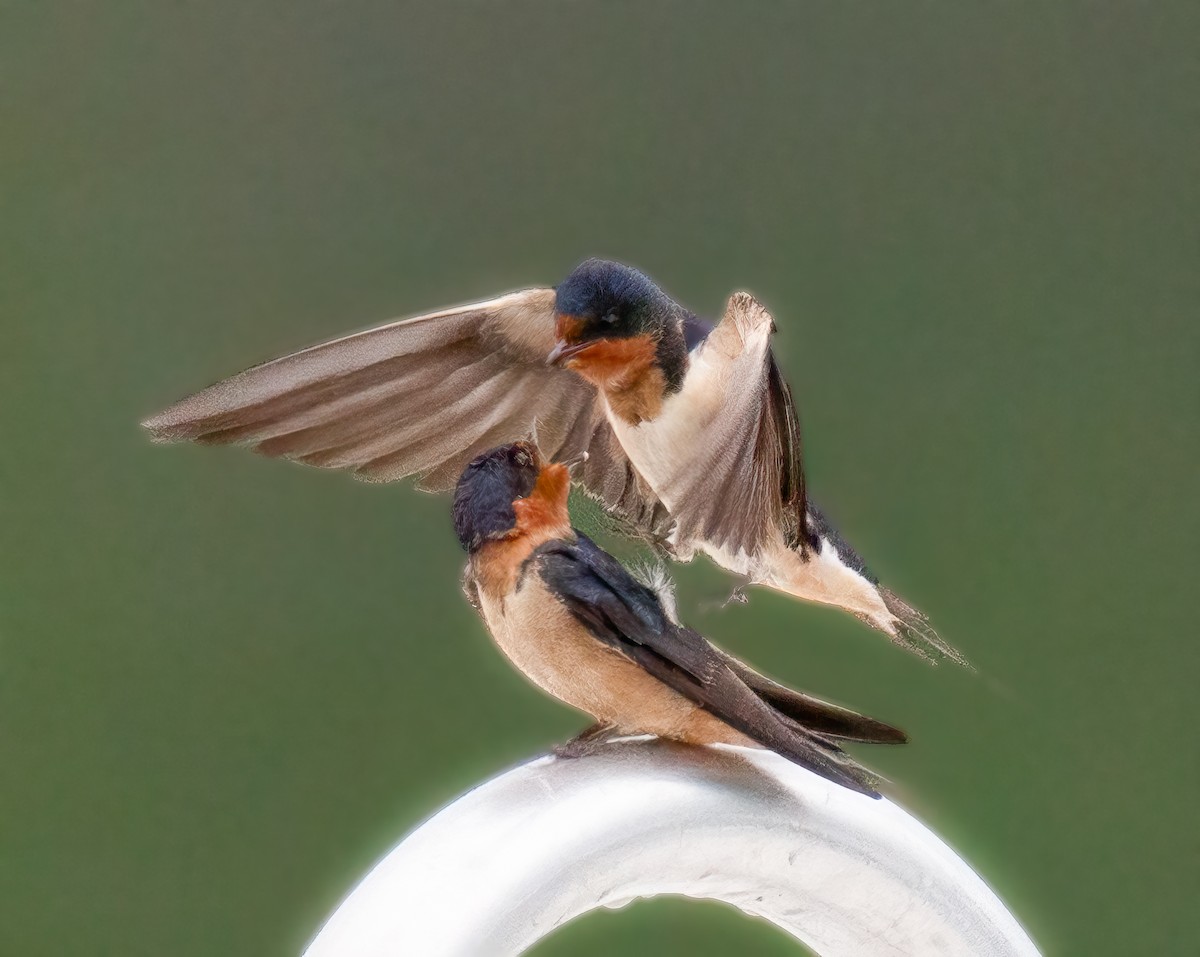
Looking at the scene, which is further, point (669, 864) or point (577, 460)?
point (577, 460)

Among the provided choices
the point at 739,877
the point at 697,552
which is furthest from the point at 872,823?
the point at 697,552

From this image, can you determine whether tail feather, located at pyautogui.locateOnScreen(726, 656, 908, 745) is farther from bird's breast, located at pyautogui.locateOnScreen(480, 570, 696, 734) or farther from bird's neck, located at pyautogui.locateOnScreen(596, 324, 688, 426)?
bird's neck, located at pyautogui.locateOnScreen(596, 324, 688, 426)

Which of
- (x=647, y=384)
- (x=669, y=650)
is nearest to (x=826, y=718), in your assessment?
(x=669, y=650)

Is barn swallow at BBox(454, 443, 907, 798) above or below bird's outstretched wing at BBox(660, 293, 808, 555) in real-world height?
below

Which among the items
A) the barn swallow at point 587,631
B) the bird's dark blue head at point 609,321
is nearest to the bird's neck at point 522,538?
the barn swallow at point 587,631

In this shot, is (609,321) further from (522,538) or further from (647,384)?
(522,538)

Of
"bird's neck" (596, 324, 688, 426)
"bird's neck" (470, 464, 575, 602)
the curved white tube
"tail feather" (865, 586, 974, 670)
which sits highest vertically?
"bird's neck" (596, 324, 688, 426)

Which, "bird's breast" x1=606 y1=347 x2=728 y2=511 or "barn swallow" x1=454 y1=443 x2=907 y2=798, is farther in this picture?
"bird's breast" x1=606 y1=347 x2=728 y2=511

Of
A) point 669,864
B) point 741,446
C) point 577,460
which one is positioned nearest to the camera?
point 669,864

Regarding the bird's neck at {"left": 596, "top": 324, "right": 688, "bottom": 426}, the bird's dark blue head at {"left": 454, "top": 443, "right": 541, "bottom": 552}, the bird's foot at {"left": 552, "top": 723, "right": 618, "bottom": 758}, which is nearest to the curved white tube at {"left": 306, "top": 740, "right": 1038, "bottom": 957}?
the bird's foot at {"left": 552, "top": 723, "right": 618, "bottom": 758}
